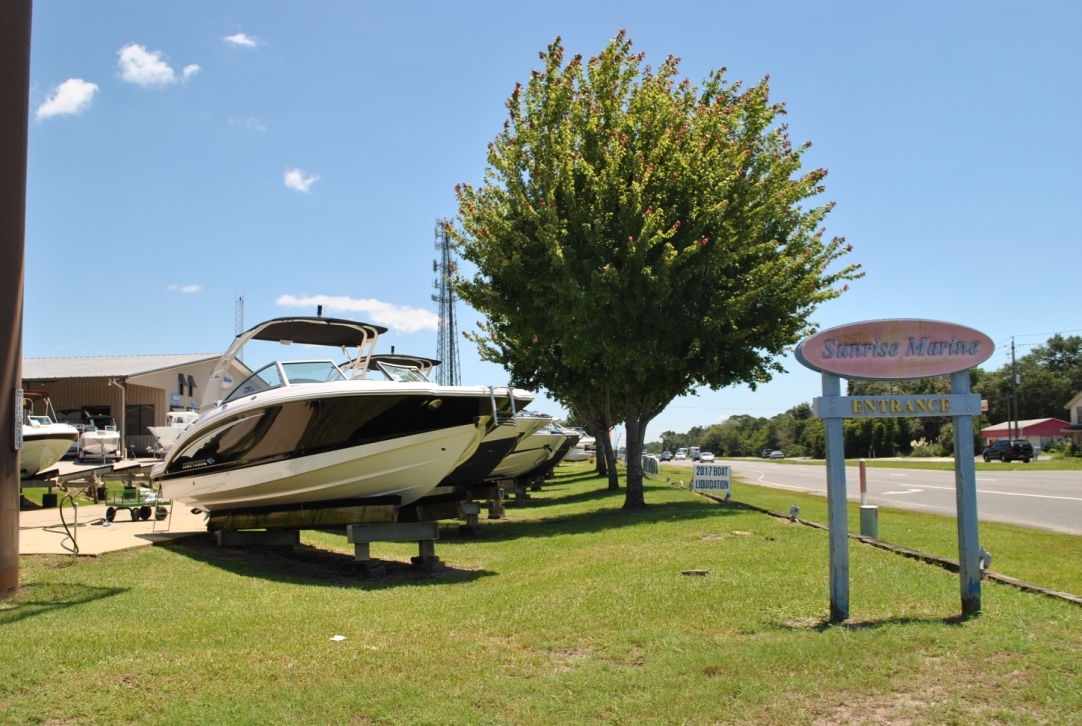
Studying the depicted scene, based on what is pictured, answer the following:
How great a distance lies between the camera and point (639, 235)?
52.4 feet

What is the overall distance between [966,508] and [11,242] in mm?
8819

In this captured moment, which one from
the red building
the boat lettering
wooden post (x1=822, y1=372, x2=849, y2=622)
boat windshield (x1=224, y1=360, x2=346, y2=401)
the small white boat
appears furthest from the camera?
the red building

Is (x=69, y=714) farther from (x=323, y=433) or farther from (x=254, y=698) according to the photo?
(x=323, y=433)

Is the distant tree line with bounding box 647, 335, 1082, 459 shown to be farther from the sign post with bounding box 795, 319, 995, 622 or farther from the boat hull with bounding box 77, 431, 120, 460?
the sign post with bounding box 795, 319, 995, 622

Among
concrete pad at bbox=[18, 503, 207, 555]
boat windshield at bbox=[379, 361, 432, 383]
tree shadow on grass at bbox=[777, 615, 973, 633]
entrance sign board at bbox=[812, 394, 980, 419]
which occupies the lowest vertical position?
concrete pad at bbox=[18, 503, 207, 555]

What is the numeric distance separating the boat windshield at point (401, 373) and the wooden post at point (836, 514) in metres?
7.65

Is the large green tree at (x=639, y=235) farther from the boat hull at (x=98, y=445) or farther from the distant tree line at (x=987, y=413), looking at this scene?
the distant tree line at (x=987, y=413)

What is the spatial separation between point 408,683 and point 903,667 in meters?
2.96

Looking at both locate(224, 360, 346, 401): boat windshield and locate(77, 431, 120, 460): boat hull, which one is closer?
locate(224, 360, 346, 401): boat windshield

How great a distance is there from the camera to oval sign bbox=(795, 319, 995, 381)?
21.2 ft

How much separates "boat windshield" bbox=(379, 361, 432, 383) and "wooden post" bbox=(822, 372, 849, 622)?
25.1ft

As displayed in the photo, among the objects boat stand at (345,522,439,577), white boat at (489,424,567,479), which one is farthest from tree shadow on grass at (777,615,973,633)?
white boat at (489,424,567,479)

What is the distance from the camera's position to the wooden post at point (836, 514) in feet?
20.7

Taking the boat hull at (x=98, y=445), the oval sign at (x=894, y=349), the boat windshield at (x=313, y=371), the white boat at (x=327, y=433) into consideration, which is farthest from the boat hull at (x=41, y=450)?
the oval sign at (x=894, y=349)
